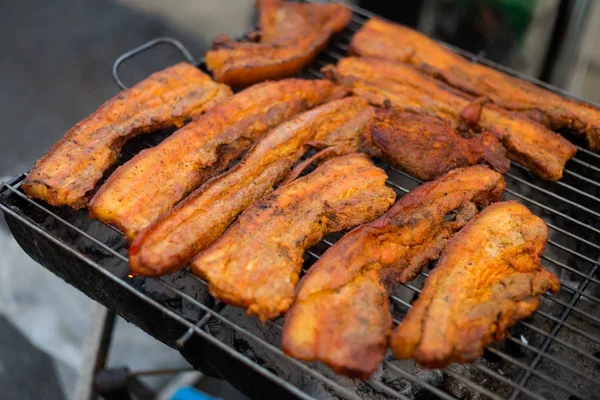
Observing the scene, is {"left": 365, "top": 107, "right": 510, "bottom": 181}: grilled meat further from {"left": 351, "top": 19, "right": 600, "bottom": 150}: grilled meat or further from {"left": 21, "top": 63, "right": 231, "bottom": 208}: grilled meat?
{"left": 21, "top": 63, "right": 231, "bottom": 208}: grilled meat

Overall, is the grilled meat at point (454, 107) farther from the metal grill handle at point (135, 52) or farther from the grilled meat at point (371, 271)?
the metal grill handle at point (135, 52)

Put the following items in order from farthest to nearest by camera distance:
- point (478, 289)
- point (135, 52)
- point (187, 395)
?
point (187, 395) < point (135, 52) < point (478, 289)

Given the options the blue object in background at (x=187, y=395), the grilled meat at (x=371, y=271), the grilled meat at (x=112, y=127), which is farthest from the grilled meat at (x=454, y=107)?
the blue object in background at (x=187, y=395)

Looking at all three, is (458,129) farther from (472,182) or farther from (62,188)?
(62,188)

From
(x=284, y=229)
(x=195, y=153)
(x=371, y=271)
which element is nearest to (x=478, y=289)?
(x=371, y=271)

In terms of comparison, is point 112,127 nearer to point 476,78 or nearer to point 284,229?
point 284,229

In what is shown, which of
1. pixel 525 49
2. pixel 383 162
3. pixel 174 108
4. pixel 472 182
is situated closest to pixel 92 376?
pixel 174 108
